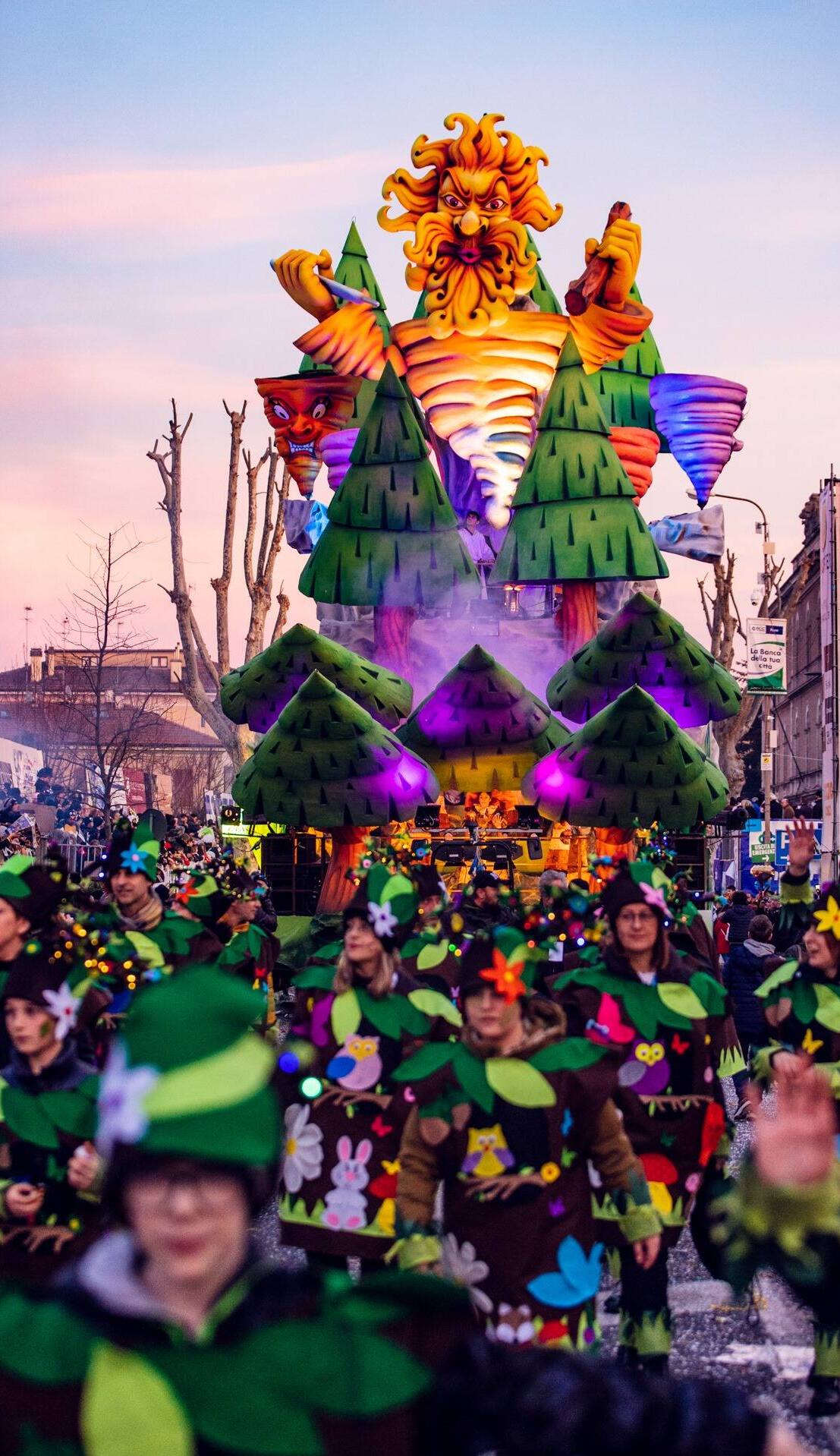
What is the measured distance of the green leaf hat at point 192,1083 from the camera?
2.27 m

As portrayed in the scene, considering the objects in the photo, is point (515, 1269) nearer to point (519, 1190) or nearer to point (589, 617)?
point (519, 1190)

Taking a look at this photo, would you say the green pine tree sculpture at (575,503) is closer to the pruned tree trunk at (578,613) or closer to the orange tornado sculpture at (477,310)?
the pruned tree trunk at (578,613)

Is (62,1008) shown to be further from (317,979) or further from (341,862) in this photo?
(341,862)

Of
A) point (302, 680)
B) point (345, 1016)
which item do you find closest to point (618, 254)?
point (302, 680)

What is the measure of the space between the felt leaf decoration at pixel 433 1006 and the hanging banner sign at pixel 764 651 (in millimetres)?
23607

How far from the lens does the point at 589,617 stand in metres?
24.2

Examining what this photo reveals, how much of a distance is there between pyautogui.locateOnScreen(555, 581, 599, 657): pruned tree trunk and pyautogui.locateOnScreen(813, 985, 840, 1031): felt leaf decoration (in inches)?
693

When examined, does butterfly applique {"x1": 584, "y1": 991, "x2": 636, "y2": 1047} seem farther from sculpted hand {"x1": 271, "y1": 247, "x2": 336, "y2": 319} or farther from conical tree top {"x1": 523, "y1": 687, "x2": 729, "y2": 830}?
sculpted hand {"x1": 271, "y1": 247, "x2": 336, "y2": 319}

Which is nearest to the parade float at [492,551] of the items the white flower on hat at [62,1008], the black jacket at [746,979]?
the black jacket at [746,979]

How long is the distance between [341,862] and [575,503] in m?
6.51

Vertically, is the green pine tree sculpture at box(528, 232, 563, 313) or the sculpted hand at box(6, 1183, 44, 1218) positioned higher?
the green pine tree sculpture at box(528, 232, 563, 313)

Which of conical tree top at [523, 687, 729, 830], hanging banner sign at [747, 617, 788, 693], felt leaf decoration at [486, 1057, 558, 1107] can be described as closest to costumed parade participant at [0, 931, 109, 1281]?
felt leaf decoration at [486, 1057, 558, 1107]

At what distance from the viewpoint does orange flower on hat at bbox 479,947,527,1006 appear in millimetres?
4484

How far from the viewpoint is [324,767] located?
19.1m
